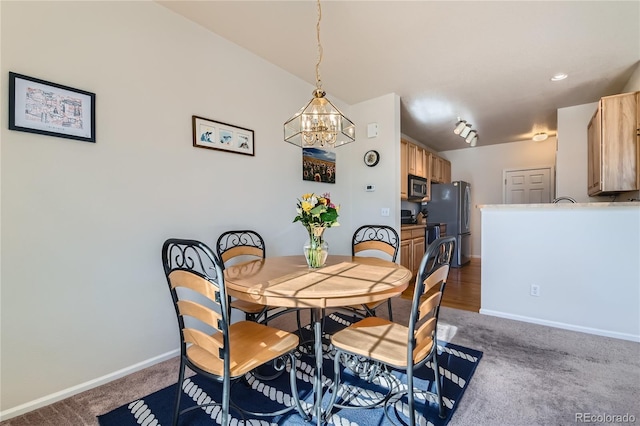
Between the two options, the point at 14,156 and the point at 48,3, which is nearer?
the point at 14,156

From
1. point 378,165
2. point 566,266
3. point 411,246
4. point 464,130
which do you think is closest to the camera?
point 566,266

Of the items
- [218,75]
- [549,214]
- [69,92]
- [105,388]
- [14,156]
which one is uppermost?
[218,75]

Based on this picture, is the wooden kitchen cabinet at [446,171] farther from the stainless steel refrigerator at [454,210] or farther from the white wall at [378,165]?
the white wall at [378,165]

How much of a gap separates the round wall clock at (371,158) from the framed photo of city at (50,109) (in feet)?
9.36

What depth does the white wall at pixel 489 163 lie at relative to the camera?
5754 millimetres

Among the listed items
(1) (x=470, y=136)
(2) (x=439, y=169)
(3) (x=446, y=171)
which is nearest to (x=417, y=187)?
(1) (x=470, y=136)

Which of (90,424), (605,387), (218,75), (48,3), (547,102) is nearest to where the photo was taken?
(90,424)

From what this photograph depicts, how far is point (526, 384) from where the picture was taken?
172 cm

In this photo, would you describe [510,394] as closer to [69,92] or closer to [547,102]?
[69,92]

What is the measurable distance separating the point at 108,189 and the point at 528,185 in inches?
275

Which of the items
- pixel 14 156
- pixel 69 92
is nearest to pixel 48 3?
pixel 69 92

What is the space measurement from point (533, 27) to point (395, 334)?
102 inches

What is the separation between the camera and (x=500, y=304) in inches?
114

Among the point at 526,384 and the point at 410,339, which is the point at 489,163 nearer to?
the point at 526,384
